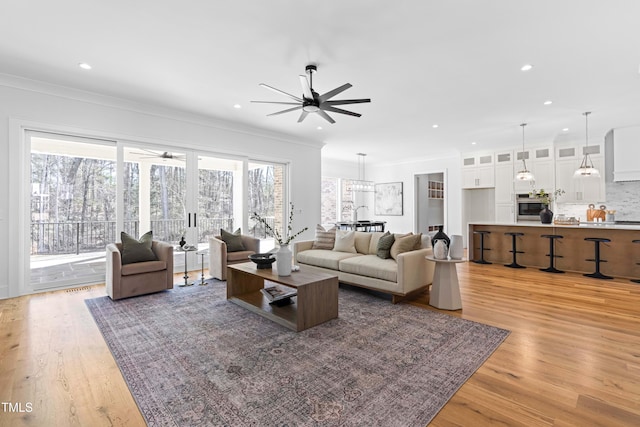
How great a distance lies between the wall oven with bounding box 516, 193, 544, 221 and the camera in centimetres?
721

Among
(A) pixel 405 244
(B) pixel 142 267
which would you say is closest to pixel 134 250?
(B) pixel 142 267

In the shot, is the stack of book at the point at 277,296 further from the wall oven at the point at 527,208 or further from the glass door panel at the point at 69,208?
the wall oven at the point at 527,208

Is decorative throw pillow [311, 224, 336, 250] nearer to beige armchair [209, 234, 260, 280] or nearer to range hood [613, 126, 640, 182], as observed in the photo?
beige armchair [209, 234, 260, 280]

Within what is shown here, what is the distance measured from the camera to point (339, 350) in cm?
252

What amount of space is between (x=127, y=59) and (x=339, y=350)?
378 centimetres

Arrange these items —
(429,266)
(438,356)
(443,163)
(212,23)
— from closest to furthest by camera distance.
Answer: (438,356) < (212,23) < (429,266) < (443,163)

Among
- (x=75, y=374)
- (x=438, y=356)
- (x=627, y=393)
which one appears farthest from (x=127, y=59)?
(x=627, y=393)

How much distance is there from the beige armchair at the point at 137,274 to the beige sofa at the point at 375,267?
77.2 inches

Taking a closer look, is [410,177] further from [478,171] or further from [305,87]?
[305,87]

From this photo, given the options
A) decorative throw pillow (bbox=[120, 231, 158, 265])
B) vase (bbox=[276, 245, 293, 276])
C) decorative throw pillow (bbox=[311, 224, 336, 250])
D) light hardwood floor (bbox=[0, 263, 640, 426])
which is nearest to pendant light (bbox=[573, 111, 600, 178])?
light hardwood floor (bbox=[0, 263, 640, 426])

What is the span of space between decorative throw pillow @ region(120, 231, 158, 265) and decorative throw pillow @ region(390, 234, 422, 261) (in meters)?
3.32

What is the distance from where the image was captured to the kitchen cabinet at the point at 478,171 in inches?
314

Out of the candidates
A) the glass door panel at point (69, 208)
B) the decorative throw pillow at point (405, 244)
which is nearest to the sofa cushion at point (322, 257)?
the decorative throw pillow at point (405, 244)

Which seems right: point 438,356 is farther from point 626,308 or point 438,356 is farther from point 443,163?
point 443,163
